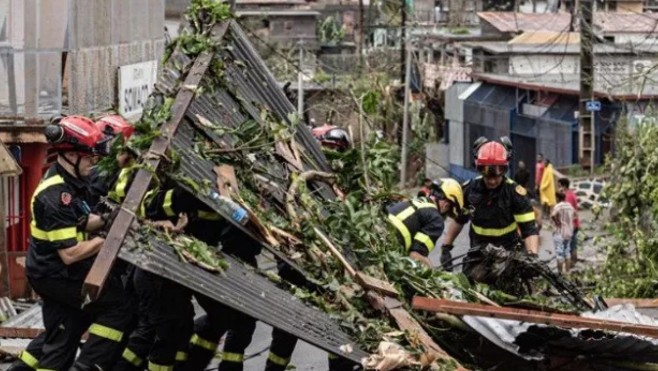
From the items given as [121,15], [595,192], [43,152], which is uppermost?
[121,15]

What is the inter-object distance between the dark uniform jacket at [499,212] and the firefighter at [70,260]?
397 cm

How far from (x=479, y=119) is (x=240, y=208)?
129ft

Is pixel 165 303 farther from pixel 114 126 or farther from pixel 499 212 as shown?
pixel 499 212

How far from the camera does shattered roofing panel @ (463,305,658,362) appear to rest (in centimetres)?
1047

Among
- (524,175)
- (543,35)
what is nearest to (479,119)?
(543,35)

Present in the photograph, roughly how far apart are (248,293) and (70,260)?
5.17 ft

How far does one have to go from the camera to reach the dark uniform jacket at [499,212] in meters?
14.2

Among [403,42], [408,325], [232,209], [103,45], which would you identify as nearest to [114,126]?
[232,209]

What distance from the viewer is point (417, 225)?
1273 centimetres

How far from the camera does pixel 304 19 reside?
217 feet

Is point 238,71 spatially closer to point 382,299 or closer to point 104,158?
point 104,158

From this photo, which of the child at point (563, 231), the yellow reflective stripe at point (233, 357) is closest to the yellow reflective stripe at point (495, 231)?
the yellow reflective stripe at point (233, 357)

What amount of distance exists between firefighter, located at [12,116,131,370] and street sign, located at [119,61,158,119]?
12.3 metres

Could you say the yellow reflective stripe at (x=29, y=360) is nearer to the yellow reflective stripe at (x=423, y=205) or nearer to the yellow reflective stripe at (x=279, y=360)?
the yellow reflective stripe at (x=279, y=360)
